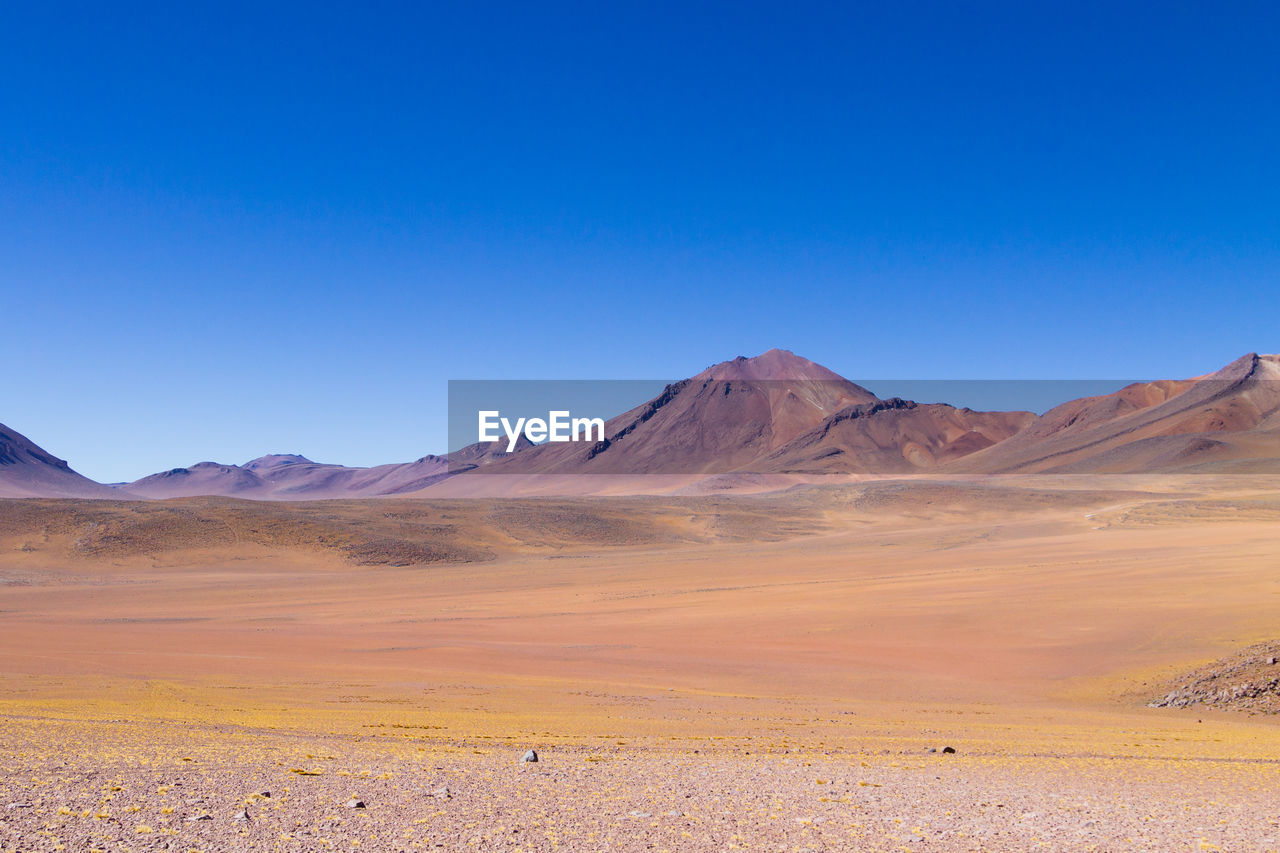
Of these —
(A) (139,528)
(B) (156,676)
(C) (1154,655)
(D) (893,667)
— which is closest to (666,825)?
(B) (156,676)

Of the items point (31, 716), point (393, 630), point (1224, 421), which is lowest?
point (393, 630)

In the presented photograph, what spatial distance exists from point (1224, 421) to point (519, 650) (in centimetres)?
15686

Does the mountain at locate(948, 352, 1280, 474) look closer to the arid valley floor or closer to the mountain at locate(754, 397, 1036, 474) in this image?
the mountain at locate(754, 397, 1036, 474)

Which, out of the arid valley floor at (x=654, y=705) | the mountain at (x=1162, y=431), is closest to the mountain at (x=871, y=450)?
the mountain at (x=1162, y=431)

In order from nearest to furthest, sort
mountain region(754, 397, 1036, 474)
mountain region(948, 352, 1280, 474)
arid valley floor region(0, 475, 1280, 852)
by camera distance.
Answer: arid valley floor region(0, 475, 1280, 852) < mountain region(948, 352, 1280, 474) < mountain region(754, 397, 1036, 474)

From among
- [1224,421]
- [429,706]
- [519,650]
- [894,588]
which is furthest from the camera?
[1224,421]

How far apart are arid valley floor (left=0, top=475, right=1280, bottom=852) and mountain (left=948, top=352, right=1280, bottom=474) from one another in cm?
9160

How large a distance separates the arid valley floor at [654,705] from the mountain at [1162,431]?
3606 inches

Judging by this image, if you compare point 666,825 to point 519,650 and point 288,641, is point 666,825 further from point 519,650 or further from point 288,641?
point 288,641

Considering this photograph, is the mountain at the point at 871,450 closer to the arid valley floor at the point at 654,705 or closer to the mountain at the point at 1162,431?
the mountain at the point at 1162,431

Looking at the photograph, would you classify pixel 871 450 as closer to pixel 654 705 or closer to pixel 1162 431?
pixel 1162 431

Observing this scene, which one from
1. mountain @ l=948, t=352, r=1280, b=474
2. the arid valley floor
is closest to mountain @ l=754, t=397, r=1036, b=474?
mountain @ l=948, t=352, r=1280, b=474

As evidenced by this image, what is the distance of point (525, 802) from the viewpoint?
740 cm

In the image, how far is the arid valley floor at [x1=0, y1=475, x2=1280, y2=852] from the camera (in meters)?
6.93
